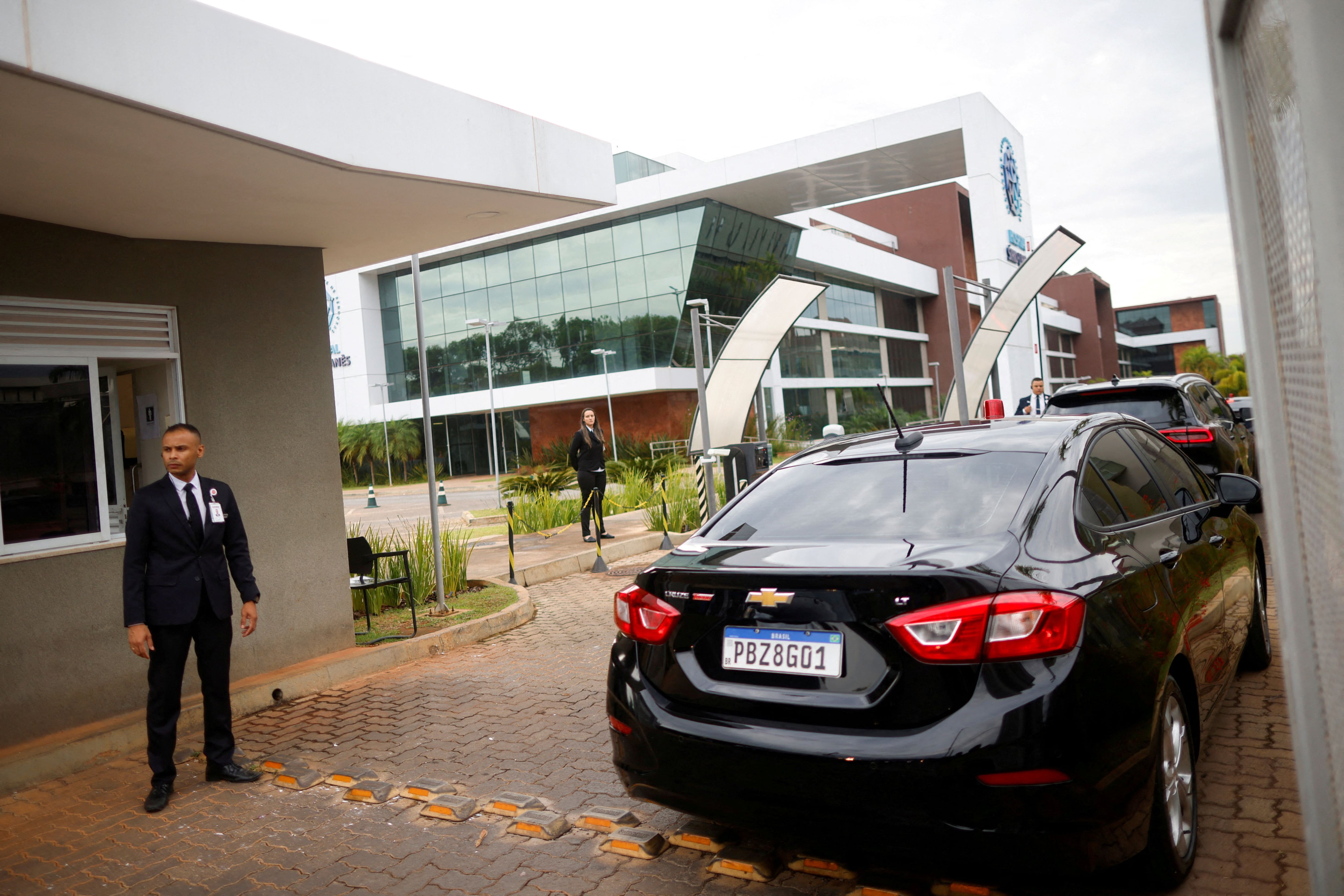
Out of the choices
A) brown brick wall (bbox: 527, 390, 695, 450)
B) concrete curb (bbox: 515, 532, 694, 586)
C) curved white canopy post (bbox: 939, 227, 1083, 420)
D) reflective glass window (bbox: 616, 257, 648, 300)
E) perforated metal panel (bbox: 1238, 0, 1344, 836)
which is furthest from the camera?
brown brick wall (bbox: 527, 390, 695, 450)

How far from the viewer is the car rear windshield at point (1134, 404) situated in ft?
29.0

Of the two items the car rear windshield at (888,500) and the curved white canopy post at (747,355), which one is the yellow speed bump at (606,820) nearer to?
the car rear windshield at (888,500)

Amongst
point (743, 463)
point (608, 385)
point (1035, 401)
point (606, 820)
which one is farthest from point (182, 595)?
point (608, 385)

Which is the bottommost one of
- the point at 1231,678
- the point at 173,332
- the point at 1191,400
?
the point at 1231,678

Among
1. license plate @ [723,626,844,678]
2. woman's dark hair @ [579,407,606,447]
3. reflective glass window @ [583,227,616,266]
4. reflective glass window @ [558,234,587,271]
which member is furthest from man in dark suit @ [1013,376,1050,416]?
reflective glass window @ [558,234,587,271]

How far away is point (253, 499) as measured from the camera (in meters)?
7.11

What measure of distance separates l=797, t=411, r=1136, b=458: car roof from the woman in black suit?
1041cm

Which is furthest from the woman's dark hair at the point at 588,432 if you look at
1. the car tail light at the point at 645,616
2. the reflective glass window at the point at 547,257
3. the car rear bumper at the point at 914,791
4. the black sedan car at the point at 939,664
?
the reflective glass window at the point at 547,257

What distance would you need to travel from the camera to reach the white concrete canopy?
13.3ft

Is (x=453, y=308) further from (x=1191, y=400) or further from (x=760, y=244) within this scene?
(x=1191, y=400)

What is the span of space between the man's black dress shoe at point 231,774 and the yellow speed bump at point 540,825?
5.78 feet

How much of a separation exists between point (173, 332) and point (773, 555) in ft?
17.9

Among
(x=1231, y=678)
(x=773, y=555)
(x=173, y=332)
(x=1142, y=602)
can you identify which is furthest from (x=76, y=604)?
(x=1231, y=678)

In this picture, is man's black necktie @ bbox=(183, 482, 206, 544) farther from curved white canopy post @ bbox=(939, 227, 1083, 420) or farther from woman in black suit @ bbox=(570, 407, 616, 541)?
curved white canopy post @ bbox=(939, 227, 1083, 420)
